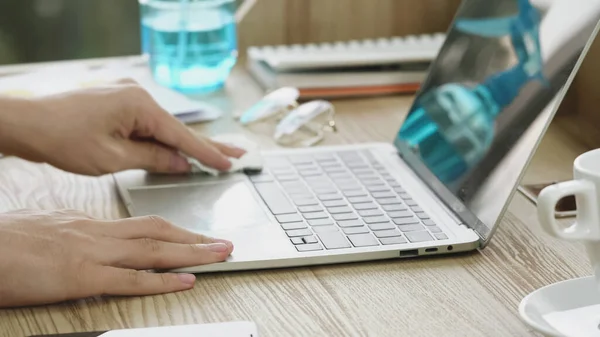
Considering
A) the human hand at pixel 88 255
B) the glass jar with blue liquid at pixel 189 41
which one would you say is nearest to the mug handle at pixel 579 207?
the human hand at pixel 88 255

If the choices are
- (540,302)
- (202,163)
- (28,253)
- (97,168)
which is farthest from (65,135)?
(540,302)

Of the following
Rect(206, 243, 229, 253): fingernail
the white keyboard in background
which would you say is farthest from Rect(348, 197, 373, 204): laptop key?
the white keyboard in background

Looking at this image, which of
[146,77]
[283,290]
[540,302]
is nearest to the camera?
[540,302]

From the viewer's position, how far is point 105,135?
3.79 ft

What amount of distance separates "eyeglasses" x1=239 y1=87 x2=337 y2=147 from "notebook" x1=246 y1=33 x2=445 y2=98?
0.24 feet

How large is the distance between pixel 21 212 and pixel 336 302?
31 centimetres

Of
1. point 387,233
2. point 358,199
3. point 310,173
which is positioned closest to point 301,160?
point 310,173

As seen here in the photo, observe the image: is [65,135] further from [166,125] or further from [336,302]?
[336,302]

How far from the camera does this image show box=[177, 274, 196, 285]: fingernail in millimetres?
902

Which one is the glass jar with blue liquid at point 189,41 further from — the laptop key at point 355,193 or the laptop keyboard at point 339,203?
the laptop key at point 355,193

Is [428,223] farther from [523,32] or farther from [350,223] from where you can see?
[523,32]

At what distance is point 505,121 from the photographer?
1063 millimetres

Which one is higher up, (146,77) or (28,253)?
(28,253)

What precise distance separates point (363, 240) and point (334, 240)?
→ 28 mm
